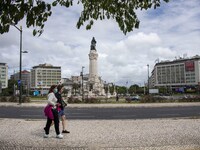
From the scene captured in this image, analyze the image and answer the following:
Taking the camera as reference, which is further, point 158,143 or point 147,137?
point 147,137

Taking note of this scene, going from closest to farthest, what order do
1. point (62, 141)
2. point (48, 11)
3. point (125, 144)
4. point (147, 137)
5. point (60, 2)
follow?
point (48, 11), point (60, 2), point (125, 144), point (62, 141), point (147, 137)

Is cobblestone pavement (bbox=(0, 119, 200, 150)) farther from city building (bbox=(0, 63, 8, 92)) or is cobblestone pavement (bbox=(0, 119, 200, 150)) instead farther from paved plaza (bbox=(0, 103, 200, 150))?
city building (bbox=(0, 63, 8, 92))

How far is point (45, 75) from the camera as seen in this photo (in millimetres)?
191750

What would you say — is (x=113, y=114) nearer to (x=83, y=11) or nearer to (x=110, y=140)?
(x=110, y=140)

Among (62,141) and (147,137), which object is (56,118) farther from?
(147,137)

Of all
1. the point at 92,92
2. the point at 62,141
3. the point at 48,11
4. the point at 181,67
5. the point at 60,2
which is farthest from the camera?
the point at 181,67

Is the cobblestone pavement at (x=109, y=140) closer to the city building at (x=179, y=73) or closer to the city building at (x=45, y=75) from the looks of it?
the city building at (x=179, y=73)

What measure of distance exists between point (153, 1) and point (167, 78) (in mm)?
175246

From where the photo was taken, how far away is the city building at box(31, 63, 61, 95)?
18888 centimetres

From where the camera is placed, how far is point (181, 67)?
6570 inches

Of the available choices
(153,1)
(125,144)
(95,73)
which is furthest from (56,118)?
(95,73)

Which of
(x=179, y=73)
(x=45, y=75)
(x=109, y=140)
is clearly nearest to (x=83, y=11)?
(x=109, y=140)

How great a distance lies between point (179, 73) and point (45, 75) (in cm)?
9083

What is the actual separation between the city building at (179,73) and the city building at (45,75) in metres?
71.1
